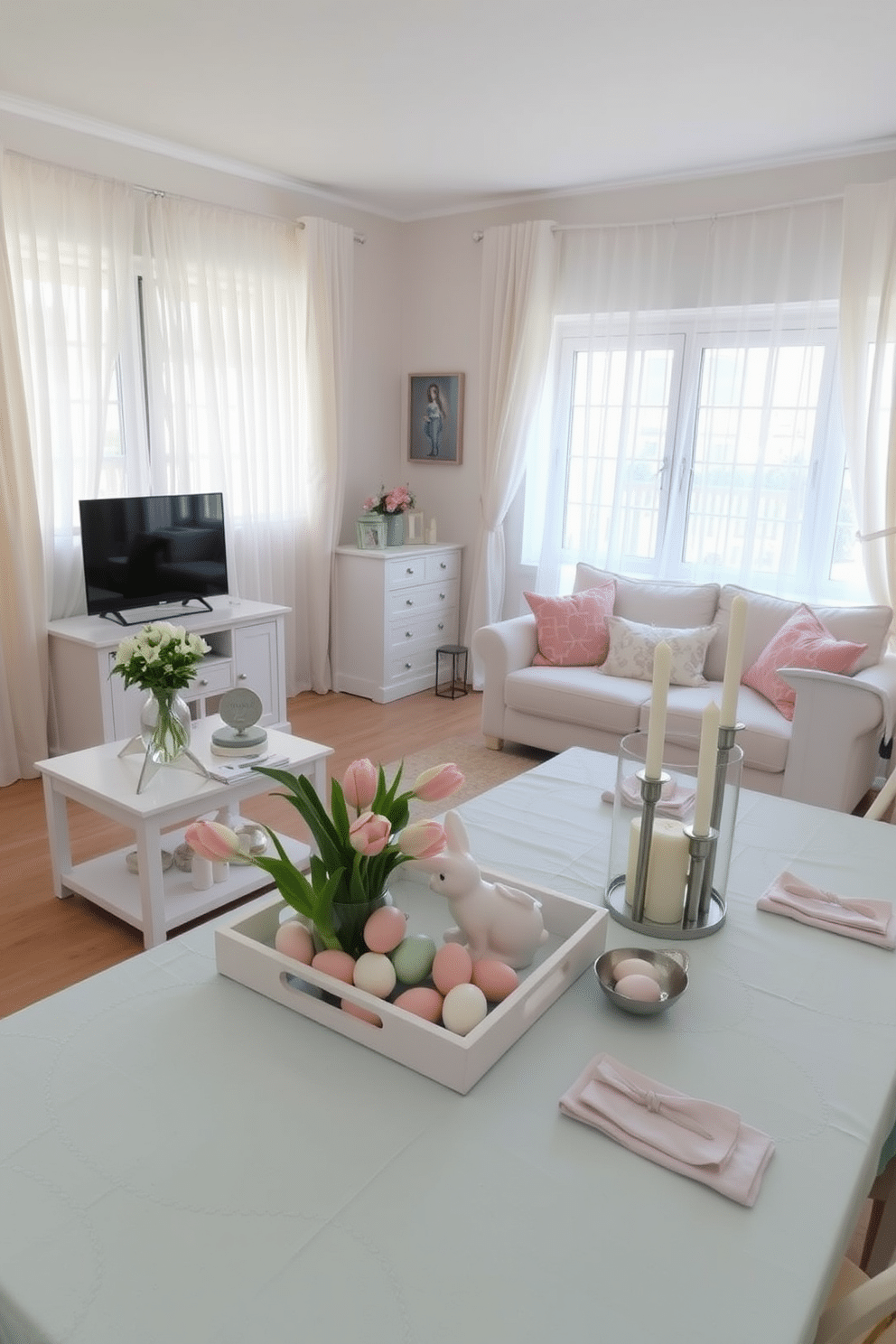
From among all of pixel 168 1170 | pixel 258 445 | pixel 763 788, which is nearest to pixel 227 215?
pixel 258 445

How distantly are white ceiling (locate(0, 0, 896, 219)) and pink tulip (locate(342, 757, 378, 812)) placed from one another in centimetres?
248

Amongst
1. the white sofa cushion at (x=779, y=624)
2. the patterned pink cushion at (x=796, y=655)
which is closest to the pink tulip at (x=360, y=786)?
the patterned pink cushion at (x=796, y=655)

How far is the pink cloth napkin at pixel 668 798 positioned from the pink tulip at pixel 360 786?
1.41 ft

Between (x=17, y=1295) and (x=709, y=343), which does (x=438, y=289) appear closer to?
(x=709, y=343)

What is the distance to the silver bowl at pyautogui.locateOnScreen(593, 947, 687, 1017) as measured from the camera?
1.17m

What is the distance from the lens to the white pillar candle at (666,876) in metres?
1.39

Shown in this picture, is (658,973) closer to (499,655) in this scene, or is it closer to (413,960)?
(413,960)

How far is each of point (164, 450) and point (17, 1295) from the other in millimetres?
4031

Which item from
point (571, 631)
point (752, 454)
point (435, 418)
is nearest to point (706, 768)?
point (571, 631)

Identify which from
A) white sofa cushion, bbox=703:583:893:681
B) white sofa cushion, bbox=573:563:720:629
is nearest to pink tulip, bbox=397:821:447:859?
white sofa cushion, bbox=703:583:893:681

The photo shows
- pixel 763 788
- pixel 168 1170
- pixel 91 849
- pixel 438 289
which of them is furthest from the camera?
pixel 438 289

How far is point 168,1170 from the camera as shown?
92 centimetres

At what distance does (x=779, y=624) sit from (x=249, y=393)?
9.30ft

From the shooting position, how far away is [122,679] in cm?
372
